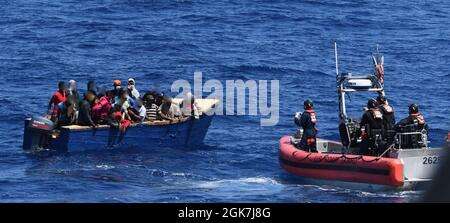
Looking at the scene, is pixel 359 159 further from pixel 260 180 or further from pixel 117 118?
pixel 117 118

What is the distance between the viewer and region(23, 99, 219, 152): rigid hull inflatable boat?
81.7 feet

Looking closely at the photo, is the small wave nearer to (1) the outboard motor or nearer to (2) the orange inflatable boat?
(1) the outboard motor

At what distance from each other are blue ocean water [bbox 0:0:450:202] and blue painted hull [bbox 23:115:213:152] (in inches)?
11.4

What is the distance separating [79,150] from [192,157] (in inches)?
106

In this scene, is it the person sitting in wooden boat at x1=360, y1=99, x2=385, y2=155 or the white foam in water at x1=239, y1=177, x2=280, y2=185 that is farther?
the white foam in water at x1=239, y1=177, x2=280, y2=185

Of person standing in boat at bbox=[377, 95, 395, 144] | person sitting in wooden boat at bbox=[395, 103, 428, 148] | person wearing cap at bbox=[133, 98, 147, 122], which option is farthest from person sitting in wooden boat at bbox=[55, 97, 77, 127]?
person sitting in wooden boat at bbox=[395, 103, 428, 148]

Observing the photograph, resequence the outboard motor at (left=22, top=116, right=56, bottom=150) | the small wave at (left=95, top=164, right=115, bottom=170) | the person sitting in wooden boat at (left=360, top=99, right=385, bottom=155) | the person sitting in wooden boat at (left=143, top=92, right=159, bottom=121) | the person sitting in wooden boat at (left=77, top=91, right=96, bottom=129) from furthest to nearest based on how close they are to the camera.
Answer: the person sitting in wooden boat at (left=143, top=92, right=159, bottom=121), the outboard motor at (left=22, top=116, right=56, bottom=150), the person sitting in wooden boat at (left=77, top=91, right=96, bottom=129), the small wave at (left=95, top=164, right=115, bottom=170), the person sitting in wooden boat at (left=360, top=99, right=385, bottom=155)

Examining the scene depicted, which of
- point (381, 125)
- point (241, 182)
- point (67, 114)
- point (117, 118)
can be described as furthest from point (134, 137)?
point (381, 125)

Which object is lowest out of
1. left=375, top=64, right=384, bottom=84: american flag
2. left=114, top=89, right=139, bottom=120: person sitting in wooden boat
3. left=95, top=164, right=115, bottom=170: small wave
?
left=95, top=164, right=115, bottom=170: small wave

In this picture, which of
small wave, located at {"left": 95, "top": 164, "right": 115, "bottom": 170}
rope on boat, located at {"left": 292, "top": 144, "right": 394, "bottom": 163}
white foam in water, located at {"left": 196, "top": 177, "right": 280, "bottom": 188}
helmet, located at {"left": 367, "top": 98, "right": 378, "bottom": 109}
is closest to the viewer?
rope on boat, located at {"left": 292, "top": 144, "right": 394, "bottom": 163}

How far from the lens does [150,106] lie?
2666 cm

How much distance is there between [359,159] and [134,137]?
6.36 metres

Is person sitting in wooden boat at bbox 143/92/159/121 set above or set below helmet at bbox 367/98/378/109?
below
